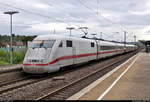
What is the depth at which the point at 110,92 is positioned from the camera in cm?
857

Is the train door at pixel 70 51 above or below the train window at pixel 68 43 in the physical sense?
below

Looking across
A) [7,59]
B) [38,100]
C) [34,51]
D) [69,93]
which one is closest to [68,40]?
[34,51]

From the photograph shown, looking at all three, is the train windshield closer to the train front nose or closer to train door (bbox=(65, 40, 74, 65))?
the train front nose

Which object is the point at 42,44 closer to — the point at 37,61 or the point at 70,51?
the point at 37,61

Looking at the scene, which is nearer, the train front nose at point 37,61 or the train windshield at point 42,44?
the train front nose at point 37,61

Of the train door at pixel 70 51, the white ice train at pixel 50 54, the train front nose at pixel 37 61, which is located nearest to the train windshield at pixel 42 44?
the white ice train at pixel 50 54

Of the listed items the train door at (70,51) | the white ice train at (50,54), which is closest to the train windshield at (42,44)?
the white ice train at (50,54)

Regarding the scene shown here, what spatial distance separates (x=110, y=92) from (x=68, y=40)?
8.27 m

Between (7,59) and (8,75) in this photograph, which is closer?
(8,75)

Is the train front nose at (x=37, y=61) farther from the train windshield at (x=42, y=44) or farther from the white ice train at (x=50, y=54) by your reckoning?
the train windshield at (x=42, y=44)

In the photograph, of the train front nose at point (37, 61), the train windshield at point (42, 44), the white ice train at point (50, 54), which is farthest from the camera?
the train windshield at point (42, 44)

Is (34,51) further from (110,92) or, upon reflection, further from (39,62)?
(110,92)

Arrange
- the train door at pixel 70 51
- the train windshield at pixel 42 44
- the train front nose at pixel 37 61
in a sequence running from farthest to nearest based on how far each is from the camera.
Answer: the train door at pixel 70 51 < the train windshield at pixel 42 44 < the train front nose at pixel 37 61

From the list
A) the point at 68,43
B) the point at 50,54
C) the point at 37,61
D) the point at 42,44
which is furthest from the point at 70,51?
the point at 37,61
